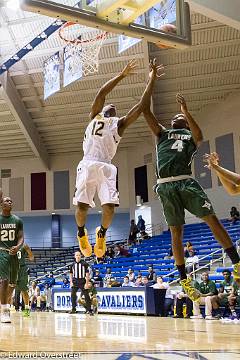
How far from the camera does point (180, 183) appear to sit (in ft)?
17.3

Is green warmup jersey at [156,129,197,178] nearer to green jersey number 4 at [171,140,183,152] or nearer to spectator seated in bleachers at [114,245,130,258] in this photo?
green jersey number 4 at [171,140,183,152]

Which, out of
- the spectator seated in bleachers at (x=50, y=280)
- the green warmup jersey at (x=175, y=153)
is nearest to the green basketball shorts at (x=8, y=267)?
the green warmup jersey at (x=175, y=153)

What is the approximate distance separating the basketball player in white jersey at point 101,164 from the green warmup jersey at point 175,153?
19.9 inches

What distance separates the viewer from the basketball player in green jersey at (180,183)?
5113 mm

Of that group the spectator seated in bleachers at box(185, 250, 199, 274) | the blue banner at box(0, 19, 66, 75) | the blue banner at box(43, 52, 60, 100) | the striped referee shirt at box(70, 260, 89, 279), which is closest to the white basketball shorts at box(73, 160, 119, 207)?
the striped referee shirt at box(70, 260, 89, 279)

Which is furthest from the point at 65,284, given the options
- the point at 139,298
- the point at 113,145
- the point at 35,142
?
the point at 113,145

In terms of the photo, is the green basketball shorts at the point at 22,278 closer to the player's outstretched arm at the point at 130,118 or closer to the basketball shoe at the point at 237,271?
the player's outstretched arm at the point at 130,118

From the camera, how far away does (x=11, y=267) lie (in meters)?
7.39

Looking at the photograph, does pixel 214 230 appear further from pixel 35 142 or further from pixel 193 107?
pixel 35 142

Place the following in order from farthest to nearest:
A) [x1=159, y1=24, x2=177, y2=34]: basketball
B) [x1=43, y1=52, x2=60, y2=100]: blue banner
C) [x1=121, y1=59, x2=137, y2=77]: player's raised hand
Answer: [x1=43, y1=52, x2=60, y2=100]: blue banner, [x1=159, y1=24, x2=177, y2=34]: basketball, [x1=121, y1=59, x2=137, y2=77]: player's raised hand

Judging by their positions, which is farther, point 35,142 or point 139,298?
point 35,142

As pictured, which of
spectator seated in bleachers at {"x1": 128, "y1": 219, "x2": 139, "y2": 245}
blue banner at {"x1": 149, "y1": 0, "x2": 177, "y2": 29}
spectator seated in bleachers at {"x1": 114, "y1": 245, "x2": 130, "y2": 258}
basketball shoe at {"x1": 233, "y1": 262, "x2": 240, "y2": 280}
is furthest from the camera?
spectator seated in bleachers at {"x1": 128, "y1": 219, "x2": 139, "y2": 245}

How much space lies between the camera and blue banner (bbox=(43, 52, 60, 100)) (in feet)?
62.2

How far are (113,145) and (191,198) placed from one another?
1242mm
